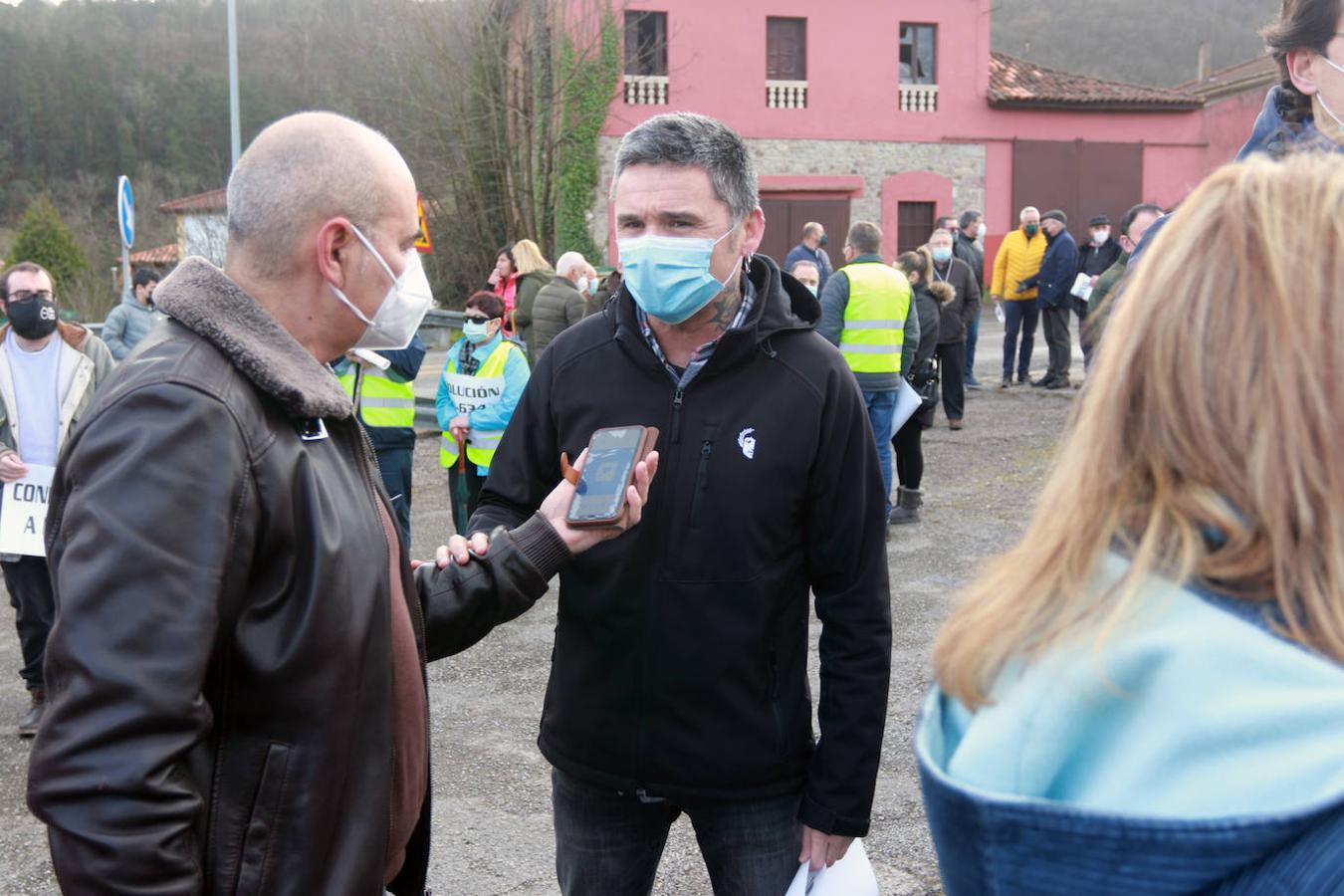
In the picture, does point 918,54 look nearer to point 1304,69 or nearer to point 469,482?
point 469,482

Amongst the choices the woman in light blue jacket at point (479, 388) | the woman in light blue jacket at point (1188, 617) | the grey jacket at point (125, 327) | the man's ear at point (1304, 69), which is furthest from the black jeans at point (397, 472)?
the woman in light blue jacket at point (1188, 617)

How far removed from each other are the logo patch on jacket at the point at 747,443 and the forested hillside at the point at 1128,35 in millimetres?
49120

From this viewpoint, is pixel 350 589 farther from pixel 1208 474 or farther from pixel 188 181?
pixel 188 181

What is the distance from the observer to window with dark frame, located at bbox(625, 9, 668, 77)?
27542 millimetres

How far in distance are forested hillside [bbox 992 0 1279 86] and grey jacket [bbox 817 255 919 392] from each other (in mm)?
42417

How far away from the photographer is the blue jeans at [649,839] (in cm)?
247

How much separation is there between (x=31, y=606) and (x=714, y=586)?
448 centimetres

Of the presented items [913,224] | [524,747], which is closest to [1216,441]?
[524,747]

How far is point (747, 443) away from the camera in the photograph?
246cm

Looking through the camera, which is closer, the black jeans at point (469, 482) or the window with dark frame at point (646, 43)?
the black jeans at point (469, 482)

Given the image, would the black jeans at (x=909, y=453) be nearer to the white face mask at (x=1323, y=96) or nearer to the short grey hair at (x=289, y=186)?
the white face mask at (x=1323, y=96)

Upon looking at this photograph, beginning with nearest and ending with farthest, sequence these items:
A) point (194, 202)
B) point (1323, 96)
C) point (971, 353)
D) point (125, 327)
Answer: point (1323, 96) → point (125, 327) → point (971, 353) → point (194, 202)

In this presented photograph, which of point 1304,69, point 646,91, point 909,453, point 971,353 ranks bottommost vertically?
point 909,453

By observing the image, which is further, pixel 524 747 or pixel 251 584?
pixel 524 747
